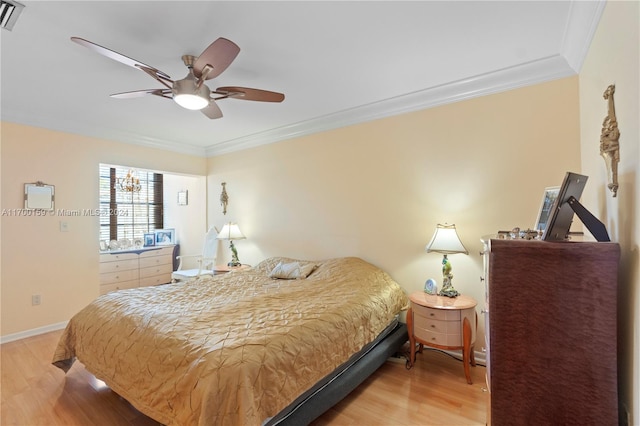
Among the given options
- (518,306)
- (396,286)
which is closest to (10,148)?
(396,286)

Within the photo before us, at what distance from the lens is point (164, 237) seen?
625 centimetres

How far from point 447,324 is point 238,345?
1.67 meters

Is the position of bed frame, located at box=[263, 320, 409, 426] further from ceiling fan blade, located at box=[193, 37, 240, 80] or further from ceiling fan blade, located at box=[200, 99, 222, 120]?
ceiling fan blade, located at box=[200, 99, 222, 120]

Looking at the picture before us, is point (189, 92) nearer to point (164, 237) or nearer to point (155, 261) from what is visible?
point (155, 261)

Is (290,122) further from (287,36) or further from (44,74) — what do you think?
(44,74)

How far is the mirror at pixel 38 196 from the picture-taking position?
133 inches

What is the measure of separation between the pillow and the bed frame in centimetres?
102

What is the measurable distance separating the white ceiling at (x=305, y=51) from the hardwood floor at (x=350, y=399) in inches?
97.4

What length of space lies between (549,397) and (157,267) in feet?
20.1

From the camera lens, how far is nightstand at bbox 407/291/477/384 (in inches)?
92.5

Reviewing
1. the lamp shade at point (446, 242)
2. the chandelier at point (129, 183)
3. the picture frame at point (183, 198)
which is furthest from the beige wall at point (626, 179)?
the chandelier at point (129, 183)

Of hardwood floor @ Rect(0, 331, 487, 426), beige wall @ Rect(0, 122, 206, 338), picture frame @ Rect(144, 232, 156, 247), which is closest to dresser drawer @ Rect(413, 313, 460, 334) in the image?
hardwood floor @ Rect(0, 331, 487, 426)

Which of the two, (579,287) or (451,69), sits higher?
(451,69)

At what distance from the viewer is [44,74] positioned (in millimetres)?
2461
